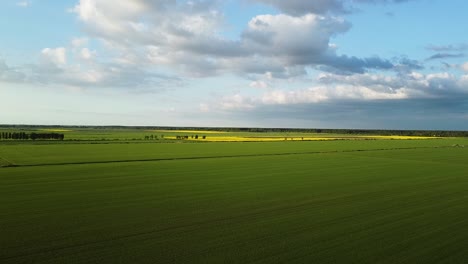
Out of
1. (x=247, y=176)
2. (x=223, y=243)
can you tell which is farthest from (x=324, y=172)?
(x=223, y=243)

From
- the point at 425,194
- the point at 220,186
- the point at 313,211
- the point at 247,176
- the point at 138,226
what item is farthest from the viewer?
the point at 247,176

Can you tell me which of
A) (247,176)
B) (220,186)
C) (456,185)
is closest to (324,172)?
(247,176)

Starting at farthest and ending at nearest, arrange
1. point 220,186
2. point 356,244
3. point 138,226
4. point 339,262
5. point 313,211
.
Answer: point 220,186 → point 313,211 → point 138,226 → point 356,244 → point 339,262

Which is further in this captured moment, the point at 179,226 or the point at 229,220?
the point at 229,220

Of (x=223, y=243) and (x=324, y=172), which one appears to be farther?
(x=324, y=172)

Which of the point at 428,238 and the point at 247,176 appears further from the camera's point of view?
the point at 247,176

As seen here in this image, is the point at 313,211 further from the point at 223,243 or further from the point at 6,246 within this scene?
the point at 6,246

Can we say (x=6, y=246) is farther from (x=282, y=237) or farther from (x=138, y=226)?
(x=282, y=237)

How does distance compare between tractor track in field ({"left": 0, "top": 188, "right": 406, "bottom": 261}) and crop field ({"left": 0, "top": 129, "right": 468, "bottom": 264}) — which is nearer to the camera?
tractor track in field ({"left": 0, "top": 188, "right": 406, "bottom": 261})

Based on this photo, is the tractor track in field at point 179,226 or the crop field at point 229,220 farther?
the crop field at point 229,220
